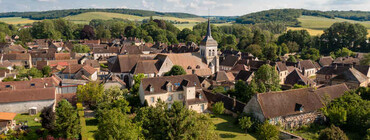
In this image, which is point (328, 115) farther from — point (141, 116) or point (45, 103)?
point (45, 103)

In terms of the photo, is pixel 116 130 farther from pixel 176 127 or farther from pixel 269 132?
pixel 269 132

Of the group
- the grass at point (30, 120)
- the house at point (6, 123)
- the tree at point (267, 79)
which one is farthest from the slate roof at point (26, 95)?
the tree at point (267, 79)

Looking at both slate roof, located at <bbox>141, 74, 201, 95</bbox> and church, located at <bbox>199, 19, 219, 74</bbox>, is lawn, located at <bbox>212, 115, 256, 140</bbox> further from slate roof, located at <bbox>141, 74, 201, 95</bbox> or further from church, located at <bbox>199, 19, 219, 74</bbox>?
church, located at <bbox>199, 19, 219, 74</bbox>

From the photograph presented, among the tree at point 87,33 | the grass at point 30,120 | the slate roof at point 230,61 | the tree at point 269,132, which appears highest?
the tree at point 87,33

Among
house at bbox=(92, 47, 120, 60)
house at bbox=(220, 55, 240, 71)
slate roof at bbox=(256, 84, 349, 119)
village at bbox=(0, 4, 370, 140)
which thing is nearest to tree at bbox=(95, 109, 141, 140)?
village at bbox=(0, 4, 370, 140)

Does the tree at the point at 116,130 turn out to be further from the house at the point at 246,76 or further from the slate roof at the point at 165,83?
the house at the point at 246,76

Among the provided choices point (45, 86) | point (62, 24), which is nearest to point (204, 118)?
point (45, 86)

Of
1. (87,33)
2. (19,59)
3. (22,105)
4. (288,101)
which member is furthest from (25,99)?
(87,33)

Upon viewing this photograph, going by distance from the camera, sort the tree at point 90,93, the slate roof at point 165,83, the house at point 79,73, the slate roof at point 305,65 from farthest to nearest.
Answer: the slate roof at point 305,65, the house at point 79,73, the tree at point 90,93, the slate roof at point 165,83
